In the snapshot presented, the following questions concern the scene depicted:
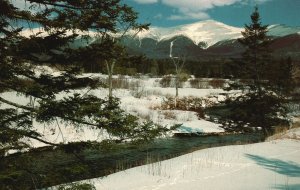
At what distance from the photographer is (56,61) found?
7621mm

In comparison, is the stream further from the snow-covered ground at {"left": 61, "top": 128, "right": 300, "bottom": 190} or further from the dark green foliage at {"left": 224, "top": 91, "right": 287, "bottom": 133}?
the dark green foliage at {"left": 224, "top": 91, "right": 287, "bottom": 133}

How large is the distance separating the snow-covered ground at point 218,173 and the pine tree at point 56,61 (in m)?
1.65

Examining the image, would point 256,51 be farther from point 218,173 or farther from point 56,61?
point 56,61

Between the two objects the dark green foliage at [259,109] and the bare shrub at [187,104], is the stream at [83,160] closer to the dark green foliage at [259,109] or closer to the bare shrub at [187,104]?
the dark green foliage at [259,109]

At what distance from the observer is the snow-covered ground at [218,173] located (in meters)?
8.48

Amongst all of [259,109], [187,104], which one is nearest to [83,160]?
[259,109]

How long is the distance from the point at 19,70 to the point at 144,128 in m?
2.74

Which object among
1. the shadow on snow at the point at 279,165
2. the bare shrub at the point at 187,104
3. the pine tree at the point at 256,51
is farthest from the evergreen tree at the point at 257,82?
the shadow on snow at the point at 279,165

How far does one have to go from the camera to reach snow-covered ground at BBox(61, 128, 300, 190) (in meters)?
8.48

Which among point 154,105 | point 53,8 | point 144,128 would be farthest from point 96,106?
point 154,105

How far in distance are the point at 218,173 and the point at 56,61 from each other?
495 cm

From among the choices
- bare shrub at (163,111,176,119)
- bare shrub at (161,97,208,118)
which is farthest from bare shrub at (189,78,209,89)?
bare shrub at (163,111,176,119)

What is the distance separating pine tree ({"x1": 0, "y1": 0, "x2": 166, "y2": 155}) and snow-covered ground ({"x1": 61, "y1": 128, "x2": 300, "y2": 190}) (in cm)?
165

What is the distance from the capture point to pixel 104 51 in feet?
25.5
